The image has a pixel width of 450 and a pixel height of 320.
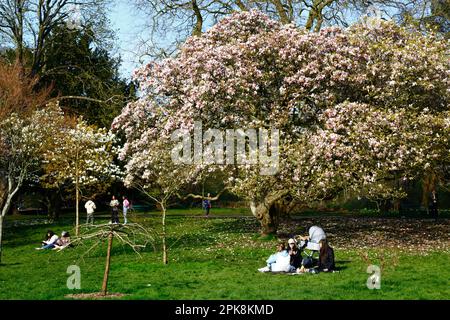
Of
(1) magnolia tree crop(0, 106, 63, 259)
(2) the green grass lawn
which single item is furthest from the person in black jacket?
(1) magnolia tree crop(0, 106, 63, 259)

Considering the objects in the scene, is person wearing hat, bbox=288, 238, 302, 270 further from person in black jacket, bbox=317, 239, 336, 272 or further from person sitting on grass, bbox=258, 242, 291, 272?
person in black jacket, bbox=317, 239, 336, 272

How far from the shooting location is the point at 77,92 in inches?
1706

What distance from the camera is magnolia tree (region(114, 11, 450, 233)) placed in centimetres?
2334

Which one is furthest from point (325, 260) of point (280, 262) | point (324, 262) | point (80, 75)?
point (80, 75)

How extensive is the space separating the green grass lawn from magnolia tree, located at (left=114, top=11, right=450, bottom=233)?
3.03 metres

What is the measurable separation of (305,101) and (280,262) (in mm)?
9568

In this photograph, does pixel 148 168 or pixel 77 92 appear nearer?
pixel 148 168

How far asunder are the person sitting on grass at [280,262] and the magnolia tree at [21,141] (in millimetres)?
10923

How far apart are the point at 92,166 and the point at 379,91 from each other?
60.9 ft

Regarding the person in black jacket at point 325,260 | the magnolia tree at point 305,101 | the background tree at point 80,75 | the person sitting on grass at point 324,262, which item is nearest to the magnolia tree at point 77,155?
the background tree at point 80,75

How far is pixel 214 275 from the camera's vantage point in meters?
18.0
